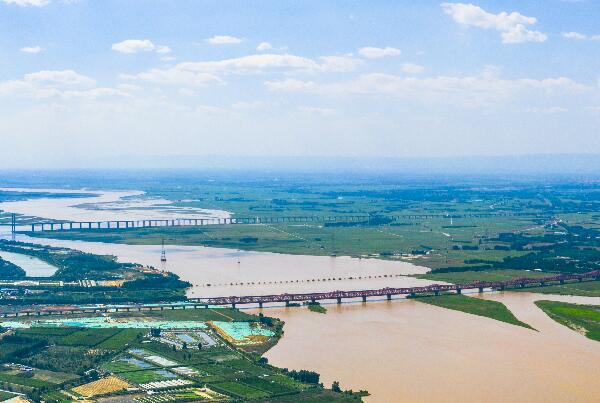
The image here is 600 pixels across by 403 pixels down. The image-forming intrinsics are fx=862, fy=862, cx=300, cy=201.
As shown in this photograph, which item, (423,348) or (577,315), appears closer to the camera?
(423,348)

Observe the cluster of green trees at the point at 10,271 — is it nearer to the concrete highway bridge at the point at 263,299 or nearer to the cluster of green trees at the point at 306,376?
the concrete highway bridge at the point at 263,299

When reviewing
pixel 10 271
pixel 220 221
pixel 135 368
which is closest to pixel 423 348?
pixel 135 368

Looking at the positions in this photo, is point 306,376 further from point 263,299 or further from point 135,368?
point 263,299

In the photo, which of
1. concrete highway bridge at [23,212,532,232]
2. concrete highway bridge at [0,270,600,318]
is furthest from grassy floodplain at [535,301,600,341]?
concrete highway bridge at [23,212,532,232]

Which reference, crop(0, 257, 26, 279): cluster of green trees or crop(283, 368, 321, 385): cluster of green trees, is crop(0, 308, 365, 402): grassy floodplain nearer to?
crop(283, 368, 321, 385): cluster of green trees

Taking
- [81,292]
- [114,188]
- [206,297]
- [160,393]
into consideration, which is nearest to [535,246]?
[206,297]

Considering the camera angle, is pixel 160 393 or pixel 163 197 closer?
pixel 160 393

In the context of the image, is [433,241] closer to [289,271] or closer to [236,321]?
[289,271]
